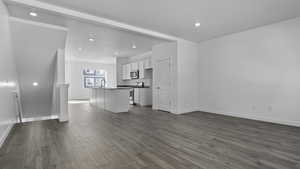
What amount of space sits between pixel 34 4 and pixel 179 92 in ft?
14.5

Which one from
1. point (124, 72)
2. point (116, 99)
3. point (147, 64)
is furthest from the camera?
point (124, 72)

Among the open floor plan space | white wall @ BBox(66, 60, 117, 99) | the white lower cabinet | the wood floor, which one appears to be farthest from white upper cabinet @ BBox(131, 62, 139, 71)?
the wood floor

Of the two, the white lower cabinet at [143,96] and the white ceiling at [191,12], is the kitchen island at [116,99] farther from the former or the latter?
the white ceiling at [191,12]

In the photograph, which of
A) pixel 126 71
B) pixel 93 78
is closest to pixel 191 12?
pixel 126 71

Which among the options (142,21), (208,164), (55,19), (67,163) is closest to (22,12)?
(55,19)

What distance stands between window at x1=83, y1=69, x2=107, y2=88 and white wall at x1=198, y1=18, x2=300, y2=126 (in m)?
7.58

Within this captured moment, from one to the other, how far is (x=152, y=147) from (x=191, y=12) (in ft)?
9.67

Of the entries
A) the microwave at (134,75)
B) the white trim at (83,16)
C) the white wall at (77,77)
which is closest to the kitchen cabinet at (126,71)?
the microwave at (134,75)

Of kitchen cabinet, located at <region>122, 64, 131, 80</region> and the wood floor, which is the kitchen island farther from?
kitchen cabinet, located at <region>122, 64, 131, 80</region>

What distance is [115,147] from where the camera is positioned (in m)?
2.41

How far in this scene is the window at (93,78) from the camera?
402 inches

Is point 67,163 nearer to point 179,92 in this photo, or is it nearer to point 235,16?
point 179,92

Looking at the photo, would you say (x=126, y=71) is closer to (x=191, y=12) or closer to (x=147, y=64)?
(x=147, y=64)

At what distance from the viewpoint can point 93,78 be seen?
34.5 feet
